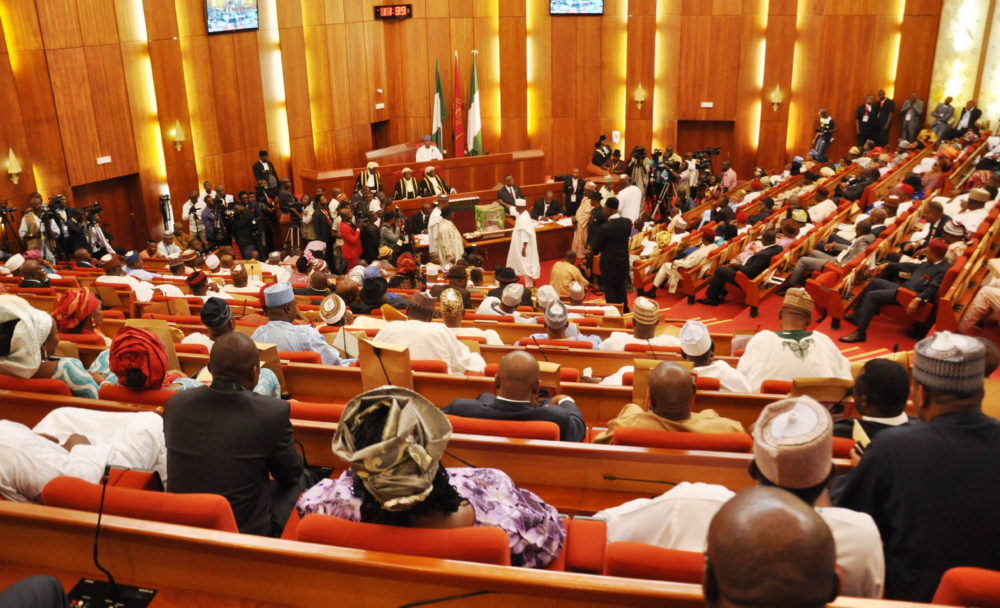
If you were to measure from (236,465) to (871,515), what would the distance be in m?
1.89

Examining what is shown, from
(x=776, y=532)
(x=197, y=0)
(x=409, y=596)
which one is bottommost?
A: (x=409, y=596)

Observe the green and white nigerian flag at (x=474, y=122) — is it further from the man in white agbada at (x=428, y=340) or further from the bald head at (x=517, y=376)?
the bald head at (x=517, y=376)

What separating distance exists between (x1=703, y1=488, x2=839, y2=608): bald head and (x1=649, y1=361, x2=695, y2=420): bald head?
1613 millimetres

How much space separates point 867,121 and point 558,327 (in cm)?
1241

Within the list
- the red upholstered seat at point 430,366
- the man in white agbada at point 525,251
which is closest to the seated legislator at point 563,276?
the man in white agbada at point 525,251

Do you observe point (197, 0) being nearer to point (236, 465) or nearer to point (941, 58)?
point (236, 465)

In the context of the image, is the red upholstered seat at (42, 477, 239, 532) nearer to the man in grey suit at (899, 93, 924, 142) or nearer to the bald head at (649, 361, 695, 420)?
the bald head at (649, 361, 695, 420)

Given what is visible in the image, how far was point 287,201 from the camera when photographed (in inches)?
443

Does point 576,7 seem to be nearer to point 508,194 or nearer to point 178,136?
point 508,194

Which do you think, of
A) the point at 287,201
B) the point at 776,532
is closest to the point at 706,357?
the point at 776,532

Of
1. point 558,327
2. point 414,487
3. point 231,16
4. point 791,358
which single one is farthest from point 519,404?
point 231,16

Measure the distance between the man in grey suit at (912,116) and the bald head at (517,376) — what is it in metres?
14.2

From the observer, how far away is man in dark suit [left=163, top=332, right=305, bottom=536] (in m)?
2.38

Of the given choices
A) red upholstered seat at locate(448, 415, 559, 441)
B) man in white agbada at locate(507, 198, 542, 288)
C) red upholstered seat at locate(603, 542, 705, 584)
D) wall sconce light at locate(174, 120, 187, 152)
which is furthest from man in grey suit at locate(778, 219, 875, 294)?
wall sconce light at locate(174, 120, 187, 152)
